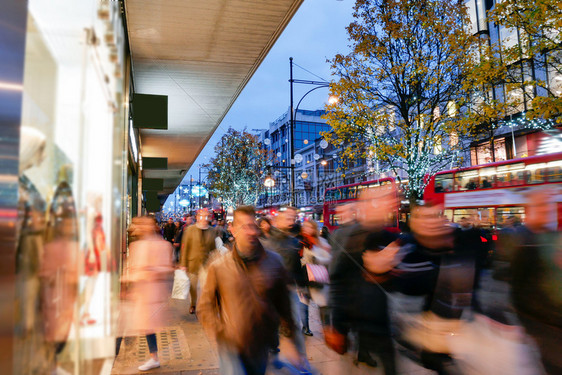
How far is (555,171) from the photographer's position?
1426cm

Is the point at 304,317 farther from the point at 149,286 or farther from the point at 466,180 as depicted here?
the point at 466,180

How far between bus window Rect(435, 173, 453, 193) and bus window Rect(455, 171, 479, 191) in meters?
0.37

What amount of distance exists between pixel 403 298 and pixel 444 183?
55.3 ft

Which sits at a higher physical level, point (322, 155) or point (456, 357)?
point (322, 155)

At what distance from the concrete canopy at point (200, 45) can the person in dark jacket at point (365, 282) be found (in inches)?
195

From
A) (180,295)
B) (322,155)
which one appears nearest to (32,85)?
(180,295)

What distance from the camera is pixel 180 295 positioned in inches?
291

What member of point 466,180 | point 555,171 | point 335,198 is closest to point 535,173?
point 555,171

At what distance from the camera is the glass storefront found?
1888 mm

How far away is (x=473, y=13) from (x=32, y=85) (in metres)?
32.8

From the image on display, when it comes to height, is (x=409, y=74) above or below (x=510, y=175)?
above

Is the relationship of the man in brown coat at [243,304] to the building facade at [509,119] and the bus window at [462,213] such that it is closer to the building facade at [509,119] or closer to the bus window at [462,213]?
the bus window at [462,213]

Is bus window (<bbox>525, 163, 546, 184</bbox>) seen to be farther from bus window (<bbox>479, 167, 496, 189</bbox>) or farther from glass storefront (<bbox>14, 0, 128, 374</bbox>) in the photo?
glass storefront (<bbox>14, 0, 128, 374</bbox>)

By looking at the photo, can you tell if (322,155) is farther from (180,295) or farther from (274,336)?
(274,336)
